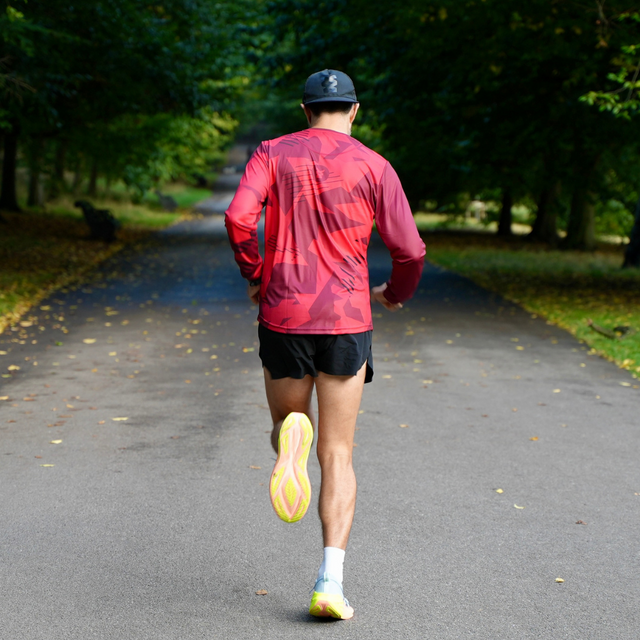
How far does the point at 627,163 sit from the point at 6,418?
21479 mm

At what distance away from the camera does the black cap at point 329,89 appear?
3.31 metres

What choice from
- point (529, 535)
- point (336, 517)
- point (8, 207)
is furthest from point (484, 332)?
point (8, 207)

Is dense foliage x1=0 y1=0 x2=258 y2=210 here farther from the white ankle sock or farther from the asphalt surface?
the white ankle sock

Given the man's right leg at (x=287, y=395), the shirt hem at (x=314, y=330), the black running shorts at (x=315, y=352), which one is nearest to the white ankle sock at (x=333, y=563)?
the man's right leg at (x=287, y=395)

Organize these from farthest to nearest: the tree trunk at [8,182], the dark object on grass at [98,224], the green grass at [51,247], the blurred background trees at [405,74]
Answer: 1. the tree trunk at [8,182]
2. the dark object on grass at [98,224]
3. the blurred background trees at [405,74]
4. the green grass at [51,247]

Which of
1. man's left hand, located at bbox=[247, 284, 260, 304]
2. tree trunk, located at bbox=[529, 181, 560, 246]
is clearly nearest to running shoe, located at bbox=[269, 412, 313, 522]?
man's left hand, located at bbox=[247, 284, 260, 304]

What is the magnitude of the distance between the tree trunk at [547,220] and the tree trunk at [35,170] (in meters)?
16.8

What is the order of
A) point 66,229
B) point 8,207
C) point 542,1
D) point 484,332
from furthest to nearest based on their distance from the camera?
point 8,207 → point 66,229 → point 542,1 → point 484,332

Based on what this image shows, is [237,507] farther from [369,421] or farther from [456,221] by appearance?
[456,221]

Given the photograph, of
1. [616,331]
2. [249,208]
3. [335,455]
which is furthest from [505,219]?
[249,208]

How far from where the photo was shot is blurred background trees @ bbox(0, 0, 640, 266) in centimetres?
1340

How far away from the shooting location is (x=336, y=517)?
332 cm

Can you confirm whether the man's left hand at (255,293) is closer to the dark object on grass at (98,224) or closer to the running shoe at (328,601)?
the running shoe at (328,601)

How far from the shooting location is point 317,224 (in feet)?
10.6
